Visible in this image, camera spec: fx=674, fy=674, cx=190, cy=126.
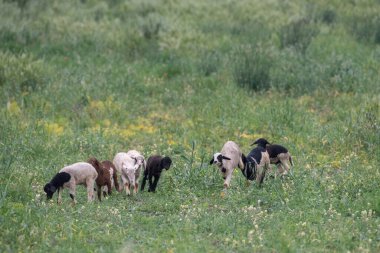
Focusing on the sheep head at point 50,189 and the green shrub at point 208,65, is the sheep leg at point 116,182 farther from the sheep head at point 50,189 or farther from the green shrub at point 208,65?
the green shrub at point 208,65

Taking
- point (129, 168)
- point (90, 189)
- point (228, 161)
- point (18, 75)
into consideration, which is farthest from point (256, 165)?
point (18, 75)

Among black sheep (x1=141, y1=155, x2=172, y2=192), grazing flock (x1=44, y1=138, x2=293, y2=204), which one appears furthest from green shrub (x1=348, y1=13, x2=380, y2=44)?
black sheep (x1=141, y1=155, x2=172, y2=192)

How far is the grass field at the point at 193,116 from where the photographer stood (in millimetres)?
7988

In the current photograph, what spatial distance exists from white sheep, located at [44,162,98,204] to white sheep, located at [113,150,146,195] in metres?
0.57

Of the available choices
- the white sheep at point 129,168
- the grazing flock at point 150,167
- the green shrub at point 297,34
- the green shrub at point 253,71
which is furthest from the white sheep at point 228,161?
the green shrub at point 297,34

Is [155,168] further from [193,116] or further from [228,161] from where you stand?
[193,116]

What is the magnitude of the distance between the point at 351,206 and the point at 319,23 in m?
14.1

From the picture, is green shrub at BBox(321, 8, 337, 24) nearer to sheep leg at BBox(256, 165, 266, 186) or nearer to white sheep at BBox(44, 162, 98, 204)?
sheep leg at BBox(256, 165, 266, 186)

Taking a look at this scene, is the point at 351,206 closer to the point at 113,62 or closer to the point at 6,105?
the point at 6,105

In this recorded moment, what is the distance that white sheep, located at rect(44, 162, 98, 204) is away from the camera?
29.6ft

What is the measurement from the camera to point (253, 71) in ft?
51.2

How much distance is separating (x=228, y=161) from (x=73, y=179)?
2.25m

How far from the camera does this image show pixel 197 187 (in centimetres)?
1006

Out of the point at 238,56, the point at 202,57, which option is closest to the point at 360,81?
the point at 238,56
